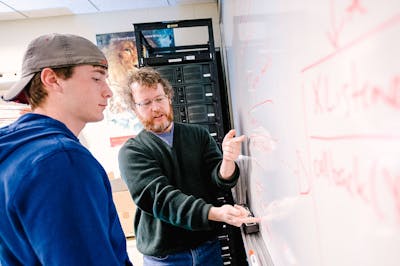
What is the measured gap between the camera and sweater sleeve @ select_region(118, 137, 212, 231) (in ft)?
3.58

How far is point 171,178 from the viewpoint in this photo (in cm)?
125

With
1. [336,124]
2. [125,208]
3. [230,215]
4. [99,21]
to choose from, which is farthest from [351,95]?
[99,21]

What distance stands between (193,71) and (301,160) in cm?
187

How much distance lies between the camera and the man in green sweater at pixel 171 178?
112 centimetres

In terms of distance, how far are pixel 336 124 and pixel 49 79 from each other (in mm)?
Result: 635

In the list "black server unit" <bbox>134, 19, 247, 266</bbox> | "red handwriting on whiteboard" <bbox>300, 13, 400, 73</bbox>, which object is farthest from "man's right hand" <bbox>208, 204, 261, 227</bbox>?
"black server unit" <bbox>134, 19, 247, 266</bbox>

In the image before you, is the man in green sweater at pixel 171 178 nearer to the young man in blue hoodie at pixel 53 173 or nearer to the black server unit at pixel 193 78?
the young man in blue hoodie at pixel 53 173

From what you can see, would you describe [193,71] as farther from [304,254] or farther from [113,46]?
[304,254]

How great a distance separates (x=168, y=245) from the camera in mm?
1212

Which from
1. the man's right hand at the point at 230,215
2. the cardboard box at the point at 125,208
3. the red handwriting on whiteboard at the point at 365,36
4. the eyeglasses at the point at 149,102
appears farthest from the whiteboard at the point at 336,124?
the cardboard box at the point at 125,208

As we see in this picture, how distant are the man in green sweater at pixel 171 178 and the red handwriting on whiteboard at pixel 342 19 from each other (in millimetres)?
825

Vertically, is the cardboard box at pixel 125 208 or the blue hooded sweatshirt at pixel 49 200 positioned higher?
the blue hooded sweatshirt at pixel 49 200

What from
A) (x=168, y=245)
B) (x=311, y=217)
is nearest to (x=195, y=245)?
(x=168, y=245)

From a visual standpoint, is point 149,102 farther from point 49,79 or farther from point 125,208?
point 125,208
